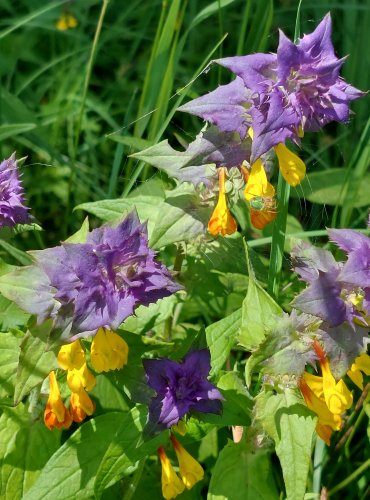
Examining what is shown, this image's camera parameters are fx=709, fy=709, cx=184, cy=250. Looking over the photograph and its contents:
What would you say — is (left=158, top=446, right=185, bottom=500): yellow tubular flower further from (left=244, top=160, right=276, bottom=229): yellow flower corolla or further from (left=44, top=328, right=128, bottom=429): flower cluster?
(left=244, top=160, right=276, bottom=229): yellow flower corolla

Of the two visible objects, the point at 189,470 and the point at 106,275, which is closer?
the point at 106,275

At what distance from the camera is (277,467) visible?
1.65 metres

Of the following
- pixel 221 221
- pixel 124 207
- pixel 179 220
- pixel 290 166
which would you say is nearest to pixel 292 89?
pixel 290 166

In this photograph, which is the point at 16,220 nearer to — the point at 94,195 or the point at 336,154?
the point at 94,195

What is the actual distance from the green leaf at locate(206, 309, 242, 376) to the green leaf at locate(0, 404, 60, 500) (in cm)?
36

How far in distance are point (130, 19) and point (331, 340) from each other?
5.83 feet

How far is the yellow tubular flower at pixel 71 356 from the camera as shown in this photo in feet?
3.99

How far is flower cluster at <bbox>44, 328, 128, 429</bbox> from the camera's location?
3.90 feet

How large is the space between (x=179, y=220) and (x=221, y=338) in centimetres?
25

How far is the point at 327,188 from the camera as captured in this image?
2.09 m

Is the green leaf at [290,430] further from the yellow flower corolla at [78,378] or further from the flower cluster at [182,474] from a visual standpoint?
the yellow flower corolla at [78,378]

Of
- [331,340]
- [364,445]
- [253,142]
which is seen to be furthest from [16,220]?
[364,445]

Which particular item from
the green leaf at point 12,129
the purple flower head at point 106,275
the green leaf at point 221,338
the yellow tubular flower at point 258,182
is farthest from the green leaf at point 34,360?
the green leaf at point 12,129

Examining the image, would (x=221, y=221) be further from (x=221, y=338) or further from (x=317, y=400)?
(x=317, y=400)
